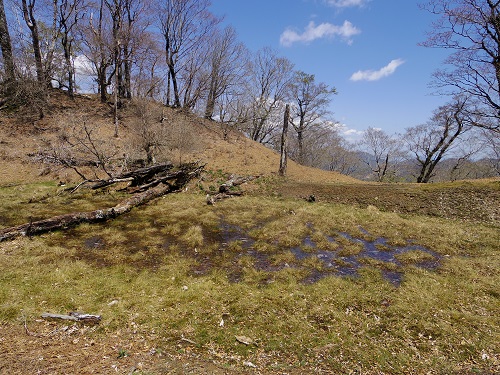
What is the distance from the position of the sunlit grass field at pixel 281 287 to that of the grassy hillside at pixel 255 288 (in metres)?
0.03

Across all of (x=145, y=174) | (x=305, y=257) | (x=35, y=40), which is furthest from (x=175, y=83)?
(x=305, y=257)

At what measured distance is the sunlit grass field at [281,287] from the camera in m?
3.80

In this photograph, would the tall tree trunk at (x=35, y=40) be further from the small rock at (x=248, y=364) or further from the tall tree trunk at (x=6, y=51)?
the small rock at (x=248, y=364)

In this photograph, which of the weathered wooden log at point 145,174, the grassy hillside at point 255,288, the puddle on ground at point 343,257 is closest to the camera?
the grassy hillside at point 255,288

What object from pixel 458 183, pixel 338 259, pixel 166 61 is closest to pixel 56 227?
pixel 338 259

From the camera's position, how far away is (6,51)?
18328mm

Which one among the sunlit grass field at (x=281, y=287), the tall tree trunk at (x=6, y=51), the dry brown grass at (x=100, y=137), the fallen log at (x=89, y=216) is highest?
the tall tree trunk at (x=6, y=51)

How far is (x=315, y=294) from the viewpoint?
5.14m

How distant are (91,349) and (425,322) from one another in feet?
17.2

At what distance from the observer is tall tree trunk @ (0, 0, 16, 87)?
57.9 feet

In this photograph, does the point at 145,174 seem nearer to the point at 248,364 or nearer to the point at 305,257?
the point at 305,257

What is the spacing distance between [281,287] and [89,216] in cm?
679

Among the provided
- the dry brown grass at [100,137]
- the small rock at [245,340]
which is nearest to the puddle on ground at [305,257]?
the small rock at [245,340]

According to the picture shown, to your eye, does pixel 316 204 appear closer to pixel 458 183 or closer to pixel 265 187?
pixel 265 187
